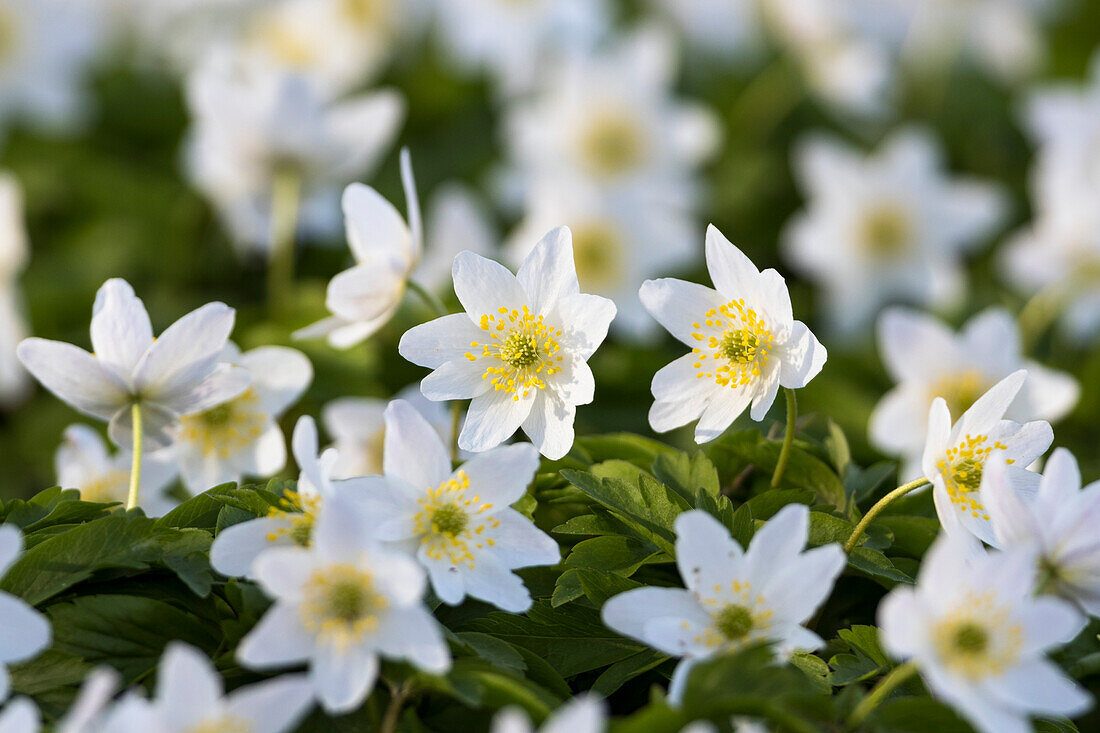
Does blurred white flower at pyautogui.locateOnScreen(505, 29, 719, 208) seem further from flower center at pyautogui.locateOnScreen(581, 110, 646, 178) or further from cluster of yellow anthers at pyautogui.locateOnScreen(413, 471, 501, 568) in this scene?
cluster of yellow anthers at pyautogui.locateOnScreen(413, 471, 501, 568)

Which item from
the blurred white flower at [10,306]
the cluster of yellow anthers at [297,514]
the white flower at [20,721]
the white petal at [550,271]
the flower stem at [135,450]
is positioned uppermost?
the white petal at [550,271]

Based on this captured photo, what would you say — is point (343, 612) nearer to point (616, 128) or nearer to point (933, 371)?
point (933, 371)

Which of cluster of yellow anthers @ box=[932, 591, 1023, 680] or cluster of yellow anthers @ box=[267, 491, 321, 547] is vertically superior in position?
cluster of yellow anthers @ box=[932, 591, 1023, 680]

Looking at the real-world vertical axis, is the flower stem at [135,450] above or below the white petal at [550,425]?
below

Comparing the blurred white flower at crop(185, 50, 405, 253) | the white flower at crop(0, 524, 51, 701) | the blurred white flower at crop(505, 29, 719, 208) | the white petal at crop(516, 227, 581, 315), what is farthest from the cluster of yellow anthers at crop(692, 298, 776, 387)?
the blurred white flower at crop(505, 29, 719, 208)

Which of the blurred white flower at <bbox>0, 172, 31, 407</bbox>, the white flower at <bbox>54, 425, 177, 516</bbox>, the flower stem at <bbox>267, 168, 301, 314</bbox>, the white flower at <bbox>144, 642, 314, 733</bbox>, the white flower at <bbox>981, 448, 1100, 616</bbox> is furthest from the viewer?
the flower stem at <bbox>267, 168, 301, 314</bbox>

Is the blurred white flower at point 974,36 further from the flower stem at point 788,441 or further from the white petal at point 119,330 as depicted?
the white petal at point 119,330

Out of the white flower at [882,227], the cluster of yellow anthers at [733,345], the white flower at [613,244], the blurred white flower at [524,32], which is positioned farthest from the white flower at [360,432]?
the blurred white flower at [524,32]

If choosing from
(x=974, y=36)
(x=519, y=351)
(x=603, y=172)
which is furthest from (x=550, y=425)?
(x=974, y=36)
